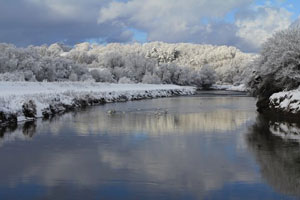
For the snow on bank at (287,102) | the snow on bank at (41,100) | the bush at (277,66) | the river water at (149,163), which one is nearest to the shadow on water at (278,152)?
the river water at (149,163)

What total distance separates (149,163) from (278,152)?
4.59m

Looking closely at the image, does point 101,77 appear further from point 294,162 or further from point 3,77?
point 294,162

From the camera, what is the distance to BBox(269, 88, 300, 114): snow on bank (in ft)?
80.0

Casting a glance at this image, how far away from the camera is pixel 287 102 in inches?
1009

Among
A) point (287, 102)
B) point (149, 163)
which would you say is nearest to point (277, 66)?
point (287, 102)

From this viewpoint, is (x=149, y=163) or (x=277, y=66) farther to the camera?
(x=277, y=66)

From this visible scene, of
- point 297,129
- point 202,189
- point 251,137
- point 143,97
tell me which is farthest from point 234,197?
point 143,97

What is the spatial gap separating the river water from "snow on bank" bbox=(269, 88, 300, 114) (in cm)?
529

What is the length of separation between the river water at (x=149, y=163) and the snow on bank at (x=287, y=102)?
5.29 metres

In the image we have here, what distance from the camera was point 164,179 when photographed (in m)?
9.55

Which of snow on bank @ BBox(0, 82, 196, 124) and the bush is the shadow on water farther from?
snow on bank @ BBox(0, 82, 196, 124)

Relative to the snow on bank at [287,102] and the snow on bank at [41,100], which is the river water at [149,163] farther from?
the snow on bank at [287,102]

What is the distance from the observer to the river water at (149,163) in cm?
866

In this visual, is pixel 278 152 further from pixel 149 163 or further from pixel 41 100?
pixel 41 100
